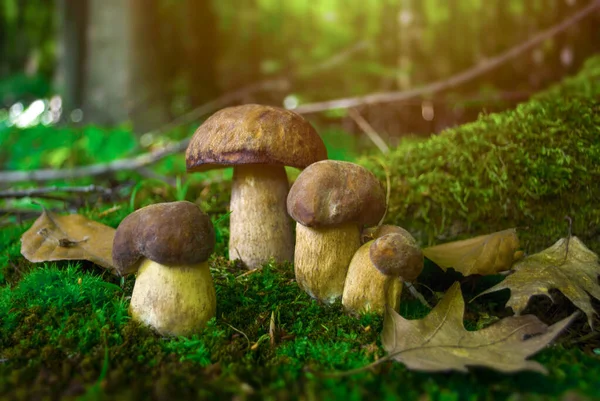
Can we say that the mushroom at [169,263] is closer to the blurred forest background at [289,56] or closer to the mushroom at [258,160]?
the mushroom at [258,160]

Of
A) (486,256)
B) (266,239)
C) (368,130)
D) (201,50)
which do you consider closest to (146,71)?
(201,50)

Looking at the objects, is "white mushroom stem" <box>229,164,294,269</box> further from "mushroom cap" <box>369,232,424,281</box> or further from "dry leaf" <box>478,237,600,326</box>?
"dry leaf" <box>478,237,600,326</box>

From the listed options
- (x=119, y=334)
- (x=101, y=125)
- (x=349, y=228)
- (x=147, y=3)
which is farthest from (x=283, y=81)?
(x=119, y=334)

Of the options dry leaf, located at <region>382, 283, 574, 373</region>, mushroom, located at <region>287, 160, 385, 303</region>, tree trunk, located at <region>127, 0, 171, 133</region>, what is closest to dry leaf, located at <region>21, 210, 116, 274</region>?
mushroom, located at <region>287, 160, 385, 303</region>

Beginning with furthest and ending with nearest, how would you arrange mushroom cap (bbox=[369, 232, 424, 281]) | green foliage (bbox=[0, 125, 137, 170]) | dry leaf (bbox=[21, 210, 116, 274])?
1. green foliage (bbox=[0, 125, 137, 170])
2. dry leaf (bbox=[21, 210, 116, 274])
3. mushroom cap (bbox=[369, 232, 424, 281])

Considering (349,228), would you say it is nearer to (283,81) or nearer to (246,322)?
(246,322)
